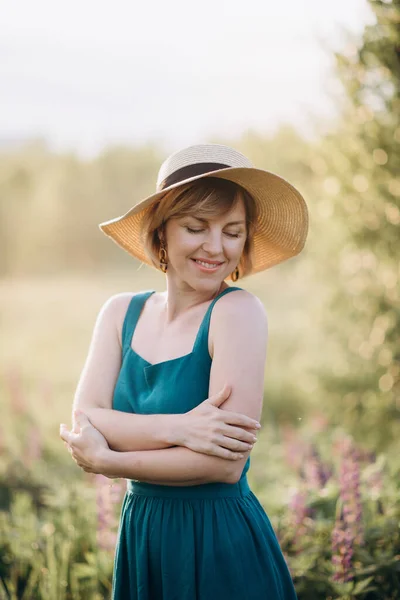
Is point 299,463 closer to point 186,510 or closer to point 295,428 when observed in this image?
point 186,510

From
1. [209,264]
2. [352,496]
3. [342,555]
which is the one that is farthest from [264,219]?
[342,555]

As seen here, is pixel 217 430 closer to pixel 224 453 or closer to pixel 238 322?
pixel 224 453

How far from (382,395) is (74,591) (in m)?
2.71

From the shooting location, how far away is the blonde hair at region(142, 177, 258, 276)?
2.02m

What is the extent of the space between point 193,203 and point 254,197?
0.27 metres

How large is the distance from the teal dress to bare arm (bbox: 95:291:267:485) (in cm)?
9

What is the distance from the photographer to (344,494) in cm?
284

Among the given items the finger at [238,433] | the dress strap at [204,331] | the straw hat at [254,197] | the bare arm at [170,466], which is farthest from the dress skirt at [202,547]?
the straw hat at [254,197]

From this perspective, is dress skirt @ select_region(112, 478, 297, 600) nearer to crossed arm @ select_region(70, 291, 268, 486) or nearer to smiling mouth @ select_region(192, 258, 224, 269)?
crossed arm @ select_region(70, 291, 268, 486)

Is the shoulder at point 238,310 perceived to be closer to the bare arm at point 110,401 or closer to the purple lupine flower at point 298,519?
the bare arm at point 110,401

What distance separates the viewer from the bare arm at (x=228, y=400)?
196 centimetres

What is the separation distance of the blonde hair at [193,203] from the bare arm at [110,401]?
286 mm

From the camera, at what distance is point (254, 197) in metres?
2.21

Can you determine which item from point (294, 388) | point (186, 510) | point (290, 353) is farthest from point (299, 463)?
point (290, 353)
